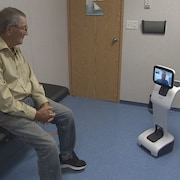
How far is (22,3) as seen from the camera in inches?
96.1

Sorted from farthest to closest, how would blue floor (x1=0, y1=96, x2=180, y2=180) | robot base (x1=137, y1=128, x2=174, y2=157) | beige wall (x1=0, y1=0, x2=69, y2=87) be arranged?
1. beige wall (x1=0, y1=0, x2=69, y2=87)
2. robot base (x1=137, y1=128, x2=174, y2=157)
3. blue floor (x1=0, y1=96, x2=180, y2=180)

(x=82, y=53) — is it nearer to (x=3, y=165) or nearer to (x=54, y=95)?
(x=54, y=95)

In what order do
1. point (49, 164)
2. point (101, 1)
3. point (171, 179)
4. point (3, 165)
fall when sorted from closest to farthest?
point (49, 164) < point (171, 179) < point (3, 165) < point (101, 1)

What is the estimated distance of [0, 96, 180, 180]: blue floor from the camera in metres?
2.05

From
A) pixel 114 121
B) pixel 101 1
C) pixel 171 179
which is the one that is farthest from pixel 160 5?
pixel 171 179

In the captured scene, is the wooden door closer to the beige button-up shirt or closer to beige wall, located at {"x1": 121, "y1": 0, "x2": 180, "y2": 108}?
beige wall, located at {"x1": 121, "y1": 0, "x2": 180, "y2": 108}

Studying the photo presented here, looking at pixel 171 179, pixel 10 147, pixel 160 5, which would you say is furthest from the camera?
pixel 160 5

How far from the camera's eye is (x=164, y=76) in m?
2.16

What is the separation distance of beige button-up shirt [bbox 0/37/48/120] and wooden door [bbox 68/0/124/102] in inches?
59.4

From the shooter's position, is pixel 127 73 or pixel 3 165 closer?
pixel 3 165

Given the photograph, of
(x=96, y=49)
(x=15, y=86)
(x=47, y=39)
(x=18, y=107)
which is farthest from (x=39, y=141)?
(x=96, y=49)

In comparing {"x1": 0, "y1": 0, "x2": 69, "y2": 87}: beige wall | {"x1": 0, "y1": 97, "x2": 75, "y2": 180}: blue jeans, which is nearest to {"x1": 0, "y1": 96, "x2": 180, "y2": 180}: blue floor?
{"x1": 0, "y1": 97, "x2": 75, "y2": 180}: blue jeans

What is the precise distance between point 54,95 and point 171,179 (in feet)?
3.96

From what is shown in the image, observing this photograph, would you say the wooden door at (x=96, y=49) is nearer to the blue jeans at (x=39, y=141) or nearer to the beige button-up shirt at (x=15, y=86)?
the beige button-up shirt at (x=15, y=86)
